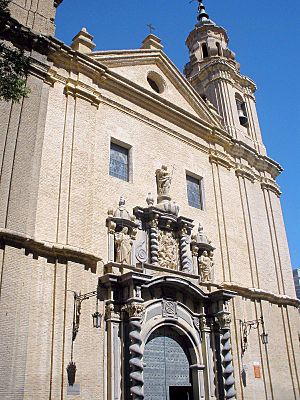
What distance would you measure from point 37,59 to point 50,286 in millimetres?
6768

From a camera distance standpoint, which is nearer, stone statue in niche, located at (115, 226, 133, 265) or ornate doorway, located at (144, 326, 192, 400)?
ornate doorway, located at (144, 326, 192, 400)

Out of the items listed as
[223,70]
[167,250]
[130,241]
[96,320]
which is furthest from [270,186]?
[96,320]

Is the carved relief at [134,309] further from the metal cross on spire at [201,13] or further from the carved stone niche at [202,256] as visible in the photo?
the metal cross on spire at [201,13]

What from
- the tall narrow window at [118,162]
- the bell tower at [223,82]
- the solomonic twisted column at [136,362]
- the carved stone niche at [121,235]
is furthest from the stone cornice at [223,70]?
the solomonic twisted column at [136,362]

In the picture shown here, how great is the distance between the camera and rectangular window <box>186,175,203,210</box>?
17312 millimetres

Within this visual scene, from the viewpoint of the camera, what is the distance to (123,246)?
1345 centimetres

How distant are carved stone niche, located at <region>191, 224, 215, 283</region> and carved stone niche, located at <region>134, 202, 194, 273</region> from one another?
343mm

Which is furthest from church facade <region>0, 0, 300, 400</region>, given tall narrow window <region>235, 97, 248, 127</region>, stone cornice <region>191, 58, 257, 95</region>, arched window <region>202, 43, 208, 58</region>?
arched window <region>202, 43, 208, 58</region>

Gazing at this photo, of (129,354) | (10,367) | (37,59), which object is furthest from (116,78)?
(10,367)

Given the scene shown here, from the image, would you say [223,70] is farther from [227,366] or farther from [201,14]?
[227,366]

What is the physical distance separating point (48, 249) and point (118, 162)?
4648 mm

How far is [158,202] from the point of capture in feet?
51.0

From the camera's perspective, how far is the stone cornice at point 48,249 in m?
10.7

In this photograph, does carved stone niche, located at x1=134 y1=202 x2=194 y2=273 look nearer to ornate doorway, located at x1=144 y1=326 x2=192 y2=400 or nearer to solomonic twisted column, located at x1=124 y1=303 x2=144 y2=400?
solomonic twisted column, located at x1=124 y1=303 x2=144 y2=400
